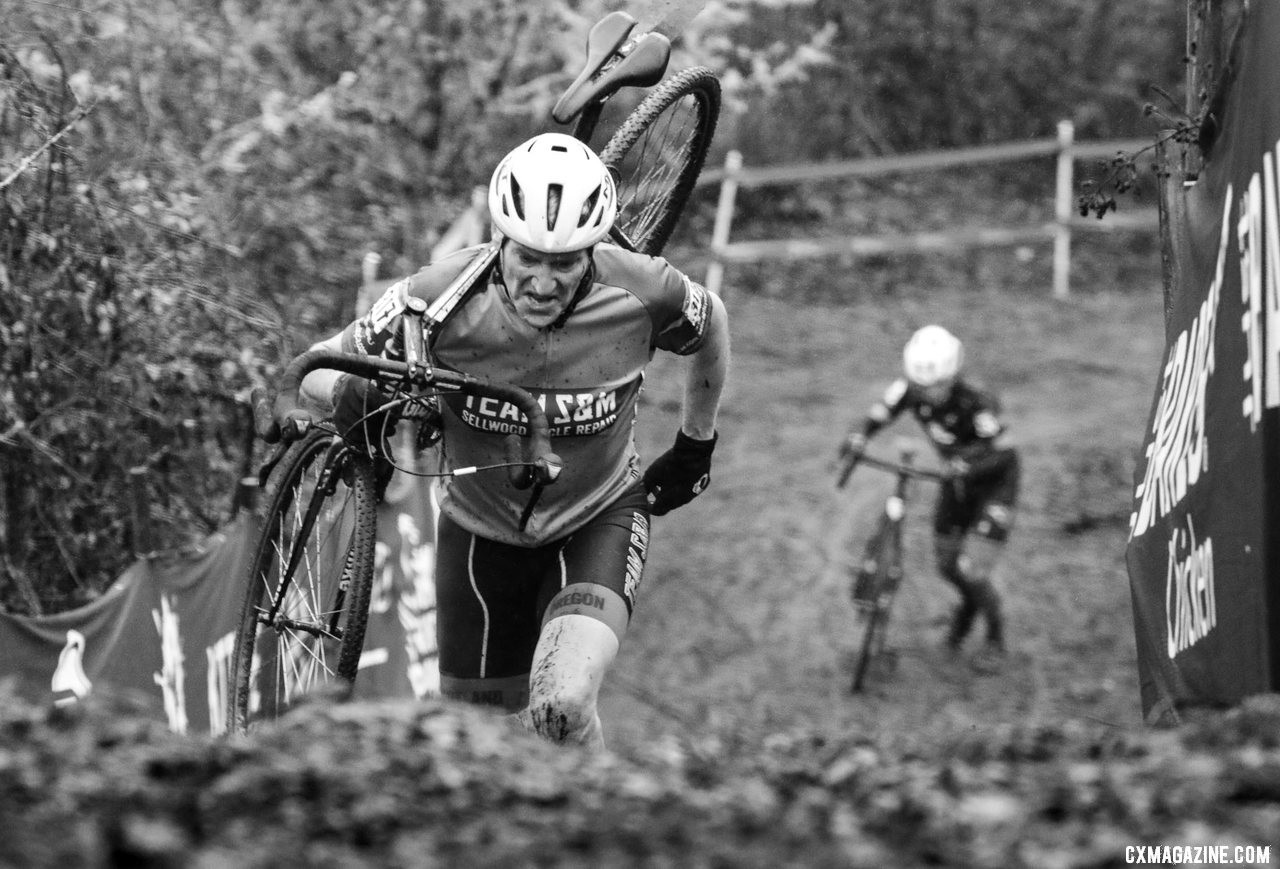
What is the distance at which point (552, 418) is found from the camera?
244 inches

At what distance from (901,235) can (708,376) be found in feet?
55.7

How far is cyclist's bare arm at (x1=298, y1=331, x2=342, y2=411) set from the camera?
6.11m

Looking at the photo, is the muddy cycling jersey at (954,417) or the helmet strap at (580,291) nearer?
the helmet strap at (580,291)

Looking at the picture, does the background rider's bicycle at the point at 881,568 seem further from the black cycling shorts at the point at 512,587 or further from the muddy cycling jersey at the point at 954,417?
the black cycling shorts at the point at 512,587

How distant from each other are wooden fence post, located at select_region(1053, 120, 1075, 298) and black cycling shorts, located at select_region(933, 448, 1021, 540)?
9.07 meters

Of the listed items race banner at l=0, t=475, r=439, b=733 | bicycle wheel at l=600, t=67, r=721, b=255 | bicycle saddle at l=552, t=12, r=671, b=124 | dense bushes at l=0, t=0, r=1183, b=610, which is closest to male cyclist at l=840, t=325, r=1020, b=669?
dense bushes at l=0, t=0, r=1183, b=610

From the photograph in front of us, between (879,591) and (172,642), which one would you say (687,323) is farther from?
(879,591)

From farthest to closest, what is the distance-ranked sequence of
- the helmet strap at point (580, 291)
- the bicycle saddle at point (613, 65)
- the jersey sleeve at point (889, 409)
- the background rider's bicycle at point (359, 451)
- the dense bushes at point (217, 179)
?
the jersey sleeve at point (889, 409) < the dense bushes at point (217, 179) < the bicycle saddle at point (613, 65) < the helmet strap at point (580, 291) < the background rider's bicycle at point (359, 451)

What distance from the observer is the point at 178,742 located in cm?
337

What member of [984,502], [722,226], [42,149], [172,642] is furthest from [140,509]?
[722,226]

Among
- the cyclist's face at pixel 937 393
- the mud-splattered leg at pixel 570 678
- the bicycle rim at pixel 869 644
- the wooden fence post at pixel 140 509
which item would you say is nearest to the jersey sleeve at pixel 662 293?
the mud-splattered leg at pixel 570 678

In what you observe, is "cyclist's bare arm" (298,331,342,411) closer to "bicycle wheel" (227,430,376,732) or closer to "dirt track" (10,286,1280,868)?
"bicycle wheel" (227,430,376,732)

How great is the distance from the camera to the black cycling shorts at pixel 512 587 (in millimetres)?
6336

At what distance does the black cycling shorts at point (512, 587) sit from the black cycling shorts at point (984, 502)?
679cm
